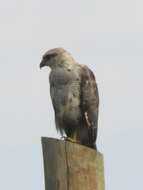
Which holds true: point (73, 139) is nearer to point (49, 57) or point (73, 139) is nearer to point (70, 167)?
point (49, 57)

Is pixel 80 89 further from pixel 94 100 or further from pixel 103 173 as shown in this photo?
pixel 103 173

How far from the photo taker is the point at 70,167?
17.6 ft

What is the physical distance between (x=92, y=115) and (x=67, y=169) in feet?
12.9

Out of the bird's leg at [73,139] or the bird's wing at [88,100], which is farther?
the bird's wing at [88,100]

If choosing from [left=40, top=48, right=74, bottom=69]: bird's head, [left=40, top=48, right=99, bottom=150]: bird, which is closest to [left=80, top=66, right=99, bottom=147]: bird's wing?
[left=40, top=48, right=99, bottom=150]: bird

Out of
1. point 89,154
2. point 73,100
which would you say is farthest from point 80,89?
point 89,154

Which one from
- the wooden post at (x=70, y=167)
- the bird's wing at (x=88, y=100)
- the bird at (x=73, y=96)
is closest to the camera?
the wooden post at (x=70, y=167)

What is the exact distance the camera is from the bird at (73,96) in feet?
29.7

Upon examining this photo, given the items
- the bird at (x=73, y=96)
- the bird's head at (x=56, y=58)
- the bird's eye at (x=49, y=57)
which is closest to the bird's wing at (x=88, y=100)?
the bird at (x=73, y=96)

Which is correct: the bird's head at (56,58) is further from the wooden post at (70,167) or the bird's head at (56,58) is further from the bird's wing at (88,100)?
the wooden post at (70,167)

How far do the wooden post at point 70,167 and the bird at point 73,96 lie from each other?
3.37m

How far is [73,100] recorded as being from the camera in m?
9.15

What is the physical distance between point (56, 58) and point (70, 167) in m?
4.16

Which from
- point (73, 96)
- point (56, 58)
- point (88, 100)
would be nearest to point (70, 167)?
point (73, 96)
